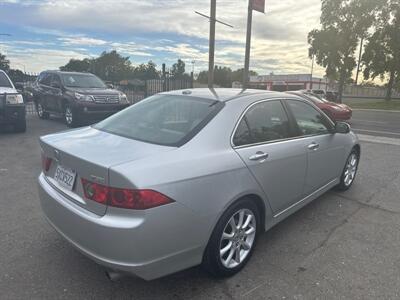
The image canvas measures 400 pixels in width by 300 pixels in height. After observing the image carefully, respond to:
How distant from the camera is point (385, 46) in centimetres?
3575

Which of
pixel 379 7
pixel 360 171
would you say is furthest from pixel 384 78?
pixel 360 171

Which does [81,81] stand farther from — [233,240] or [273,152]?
[233,240]

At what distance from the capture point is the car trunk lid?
2.41m

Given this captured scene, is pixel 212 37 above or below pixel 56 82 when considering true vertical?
above

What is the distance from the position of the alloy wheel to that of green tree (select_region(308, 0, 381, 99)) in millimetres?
39012

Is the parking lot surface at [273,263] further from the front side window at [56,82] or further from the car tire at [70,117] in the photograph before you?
the front side window at [56,82]

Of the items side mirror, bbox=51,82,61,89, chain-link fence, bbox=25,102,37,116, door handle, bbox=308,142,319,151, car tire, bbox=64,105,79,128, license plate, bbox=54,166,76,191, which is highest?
side mirror, bbox=51,82,61,89

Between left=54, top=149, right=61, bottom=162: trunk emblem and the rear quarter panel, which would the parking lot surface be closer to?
the rear quarter panel

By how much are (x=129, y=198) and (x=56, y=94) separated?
33.4 feet

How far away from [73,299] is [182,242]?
3.14 feet

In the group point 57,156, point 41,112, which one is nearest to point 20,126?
point 41,112

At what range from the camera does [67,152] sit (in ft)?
8.81

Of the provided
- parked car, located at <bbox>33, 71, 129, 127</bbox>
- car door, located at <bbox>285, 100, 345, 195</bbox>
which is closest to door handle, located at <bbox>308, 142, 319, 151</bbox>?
car door, located at <bbox>285, 100, 345, 195</bbox>

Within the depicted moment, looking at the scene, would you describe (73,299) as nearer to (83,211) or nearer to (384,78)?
(83,211)
